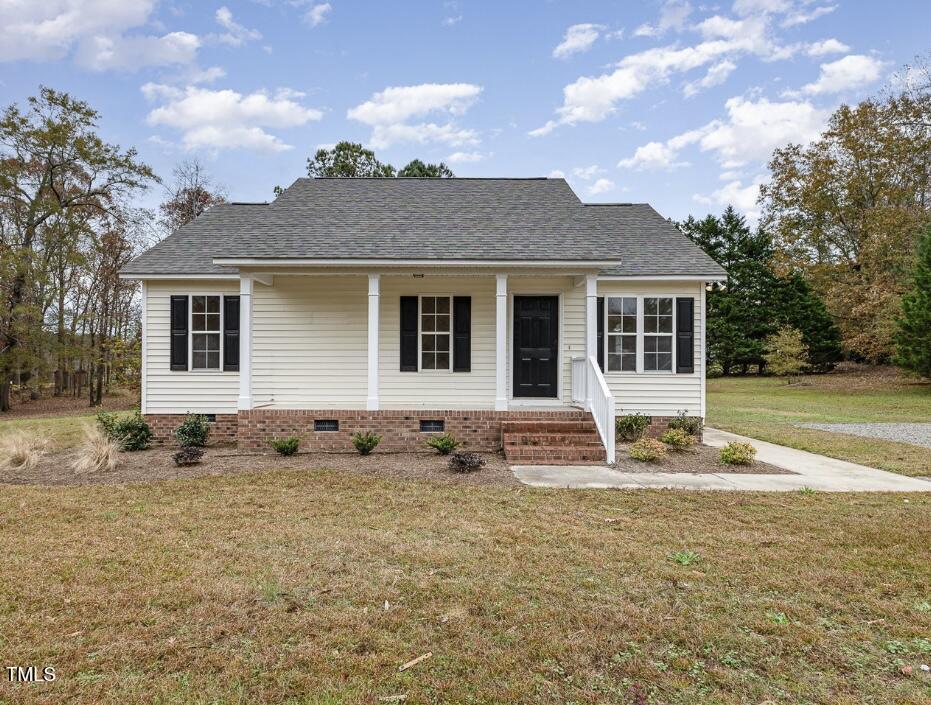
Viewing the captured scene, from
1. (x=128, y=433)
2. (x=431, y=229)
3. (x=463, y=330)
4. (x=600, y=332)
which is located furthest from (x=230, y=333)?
(x=600, y=332)

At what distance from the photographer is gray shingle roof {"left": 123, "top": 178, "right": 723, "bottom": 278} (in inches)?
349

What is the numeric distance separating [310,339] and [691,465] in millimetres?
7468

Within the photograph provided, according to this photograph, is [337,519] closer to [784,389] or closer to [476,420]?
[476,420]

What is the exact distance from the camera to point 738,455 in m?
7.66

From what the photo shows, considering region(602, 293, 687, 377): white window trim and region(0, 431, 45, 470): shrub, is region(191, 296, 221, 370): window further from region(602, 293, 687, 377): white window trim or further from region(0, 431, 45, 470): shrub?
region(602, 293, 687, 377): white window trim

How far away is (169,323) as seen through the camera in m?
9.97

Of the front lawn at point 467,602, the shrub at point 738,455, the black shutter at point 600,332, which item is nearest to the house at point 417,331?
the black shutter at point 600,332

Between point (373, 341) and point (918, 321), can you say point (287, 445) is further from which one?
point (918, 321)

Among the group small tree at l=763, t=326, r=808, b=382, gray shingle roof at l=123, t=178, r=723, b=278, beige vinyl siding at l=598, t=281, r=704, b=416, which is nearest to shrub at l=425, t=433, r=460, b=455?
gray shingle roof at l=123, t=178, r=723, b=278

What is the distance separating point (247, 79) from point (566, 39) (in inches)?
402

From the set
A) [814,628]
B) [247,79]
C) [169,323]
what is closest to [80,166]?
[247,79]

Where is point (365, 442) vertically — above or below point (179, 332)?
below

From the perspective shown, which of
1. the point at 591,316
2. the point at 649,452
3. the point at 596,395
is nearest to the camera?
the point at 649,452

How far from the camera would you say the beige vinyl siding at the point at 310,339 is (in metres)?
9.99
